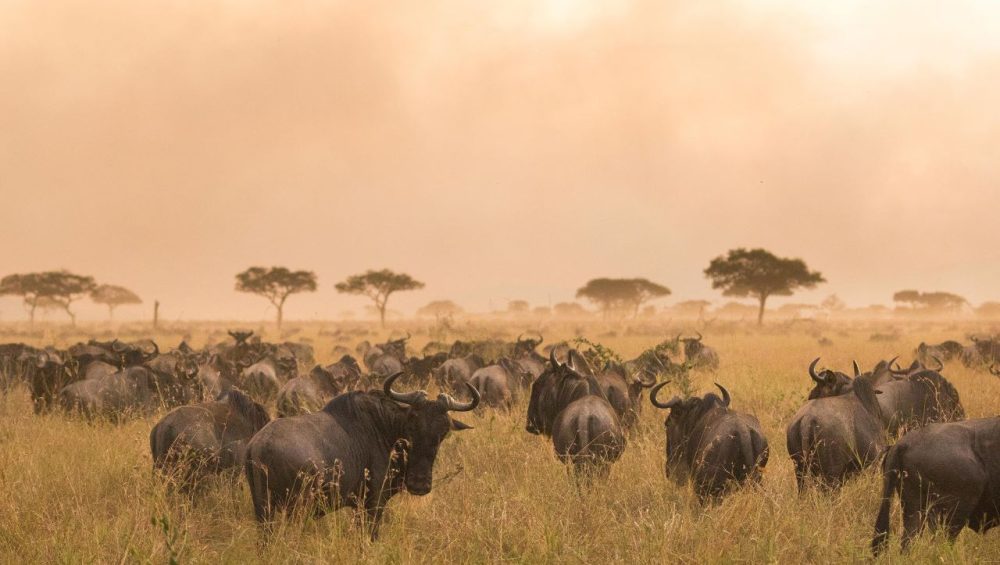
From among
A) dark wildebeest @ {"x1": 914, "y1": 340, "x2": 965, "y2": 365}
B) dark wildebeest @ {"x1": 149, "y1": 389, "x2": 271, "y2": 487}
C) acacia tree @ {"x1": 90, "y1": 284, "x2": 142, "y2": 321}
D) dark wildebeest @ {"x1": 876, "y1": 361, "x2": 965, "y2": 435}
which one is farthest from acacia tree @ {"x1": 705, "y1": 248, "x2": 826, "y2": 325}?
acacia tree @ {"x1": 90, "y1": 284, "x2": 142, "y2": 321}

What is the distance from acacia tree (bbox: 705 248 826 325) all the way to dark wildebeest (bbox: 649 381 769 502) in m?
52.5

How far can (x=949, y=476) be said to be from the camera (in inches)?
187

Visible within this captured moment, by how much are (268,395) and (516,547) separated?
8941mm

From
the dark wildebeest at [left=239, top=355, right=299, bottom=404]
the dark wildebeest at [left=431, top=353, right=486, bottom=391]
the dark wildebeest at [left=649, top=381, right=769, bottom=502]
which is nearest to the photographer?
the dark wildebeest at [left=649, top=381, right=769, bottom=502]

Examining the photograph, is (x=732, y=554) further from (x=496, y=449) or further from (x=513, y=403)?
(x=513, y=403)

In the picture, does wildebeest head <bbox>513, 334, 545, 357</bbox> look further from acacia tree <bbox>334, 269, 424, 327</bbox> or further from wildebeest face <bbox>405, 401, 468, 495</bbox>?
acacia tree <bbox>334, 269, 424, 327</bbox>

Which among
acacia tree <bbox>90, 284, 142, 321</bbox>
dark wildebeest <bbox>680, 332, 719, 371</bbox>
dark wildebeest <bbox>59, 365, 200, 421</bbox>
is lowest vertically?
dark wildebeest <bbox>59, 365, 200, 421</bbox>

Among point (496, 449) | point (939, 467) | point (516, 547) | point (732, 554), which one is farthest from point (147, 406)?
point (939, 467)

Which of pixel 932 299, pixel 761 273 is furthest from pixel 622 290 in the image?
pixel 932 299

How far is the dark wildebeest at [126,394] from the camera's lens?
10.9m

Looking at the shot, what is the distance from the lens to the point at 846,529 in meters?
6.04

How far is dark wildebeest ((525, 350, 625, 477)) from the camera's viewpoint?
A: 23.9ft

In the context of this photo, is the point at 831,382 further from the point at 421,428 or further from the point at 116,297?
the point at 116,297

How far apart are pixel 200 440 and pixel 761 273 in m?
56.8
